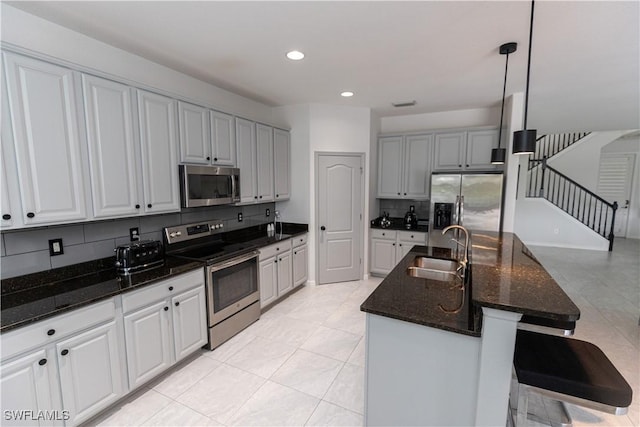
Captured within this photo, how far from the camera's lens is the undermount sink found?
8.06 ft

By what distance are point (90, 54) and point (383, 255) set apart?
4223 millimetres

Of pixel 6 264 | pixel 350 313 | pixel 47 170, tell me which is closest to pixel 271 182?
pixel 350 313

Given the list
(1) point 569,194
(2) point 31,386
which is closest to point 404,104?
(2) point 31,386

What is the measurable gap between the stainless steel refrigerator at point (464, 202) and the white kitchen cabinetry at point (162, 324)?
324 cm

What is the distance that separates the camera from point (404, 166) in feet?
15.3

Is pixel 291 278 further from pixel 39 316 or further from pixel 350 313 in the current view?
pixel 39 316

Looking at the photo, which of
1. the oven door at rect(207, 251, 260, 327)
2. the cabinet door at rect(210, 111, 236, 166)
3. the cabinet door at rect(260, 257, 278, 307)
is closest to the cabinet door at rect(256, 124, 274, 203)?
the cabinet door at rect(210, 111, 236, 166)

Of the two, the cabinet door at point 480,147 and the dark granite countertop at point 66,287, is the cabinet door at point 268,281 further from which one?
the cabinet door at point 480,147

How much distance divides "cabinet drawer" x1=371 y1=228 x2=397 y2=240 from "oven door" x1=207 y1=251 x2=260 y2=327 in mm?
2189

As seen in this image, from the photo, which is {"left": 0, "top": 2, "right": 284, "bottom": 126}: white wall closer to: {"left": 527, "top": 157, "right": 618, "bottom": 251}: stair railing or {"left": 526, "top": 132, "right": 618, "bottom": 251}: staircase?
{"left": 526, "top": 132, "right": 618, "bottom": 251}: staircase

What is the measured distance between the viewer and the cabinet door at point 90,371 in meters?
1.70

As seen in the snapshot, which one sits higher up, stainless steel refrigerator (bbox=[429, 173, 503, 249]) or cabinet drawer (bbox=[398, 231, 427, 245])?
stainless steel refrigerator (bbox=[429, 173, 503, 249])

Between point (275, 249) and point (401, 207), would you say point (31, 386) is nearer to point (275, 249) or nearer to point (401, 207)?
point (275, 249)

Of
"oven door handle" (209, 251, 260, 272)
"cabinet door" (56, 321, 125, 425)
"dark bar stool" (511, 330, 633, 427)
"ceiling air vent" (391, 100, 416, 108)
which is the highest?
"ceiling air vent" (391, 100, 416, 108)
